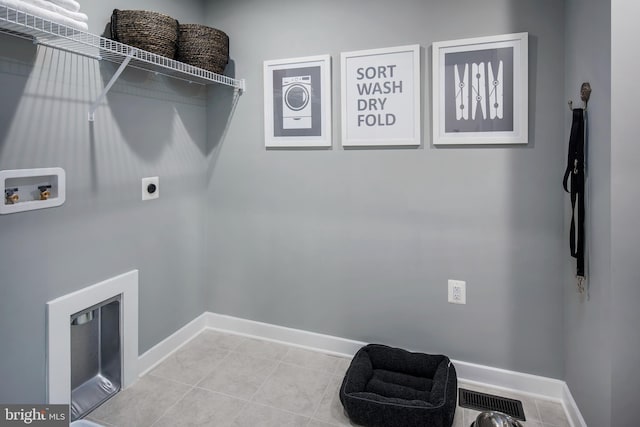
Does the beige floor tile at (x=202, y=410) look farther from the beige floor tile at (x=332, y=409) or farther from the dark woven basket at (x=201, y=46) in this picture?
the dark woven basket at (x=201, y=46)

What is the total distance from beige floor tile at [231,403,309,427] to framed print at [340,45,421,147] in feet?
4.64

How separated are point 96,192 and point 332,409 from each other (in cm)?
150

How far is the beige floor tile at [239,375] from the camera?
1.98 meters

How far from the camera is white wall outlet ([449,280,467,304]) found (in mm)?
2039

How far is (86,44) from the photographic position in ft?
4.96

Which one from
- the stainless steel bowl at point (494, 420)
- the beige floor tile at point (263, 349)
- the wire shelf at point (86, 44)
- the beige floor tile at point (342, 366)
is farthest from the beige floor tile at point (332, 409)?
the wire shelf at point (86, 44)

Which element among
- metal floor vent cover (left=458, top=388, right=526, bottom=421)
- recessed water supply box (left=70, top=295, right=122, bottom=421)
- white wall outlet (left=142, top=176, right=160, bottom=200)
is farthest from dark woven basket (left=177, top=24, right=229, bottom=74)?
metal floor vent cover (left=458, top=388, right=526, bottom=421)

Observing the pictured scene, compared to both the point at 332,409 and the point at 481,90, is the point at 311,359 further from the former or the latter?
the point at 481,90

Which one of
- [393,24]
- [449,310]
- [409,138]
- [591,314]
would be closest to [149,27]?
[393,24]

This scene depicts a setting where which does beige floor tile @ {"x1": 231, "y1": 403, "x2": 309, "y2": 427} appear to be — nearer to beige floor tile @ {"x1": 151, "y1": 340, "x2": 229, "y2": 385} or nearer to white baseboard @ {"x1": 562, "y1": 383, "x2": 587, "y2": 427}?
beige floor tile @ {"x1": 151, "y1": 340, "x2": 229, "y2": 385}

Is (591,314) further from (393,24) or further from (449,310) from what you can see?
(393,24)

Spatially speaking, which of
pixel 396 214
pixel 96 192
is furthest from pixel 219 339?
pixel 396 214

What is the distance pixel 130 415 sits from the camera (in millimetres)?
1771

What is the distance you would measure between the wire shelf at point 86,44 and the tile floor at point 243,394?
1.59m
